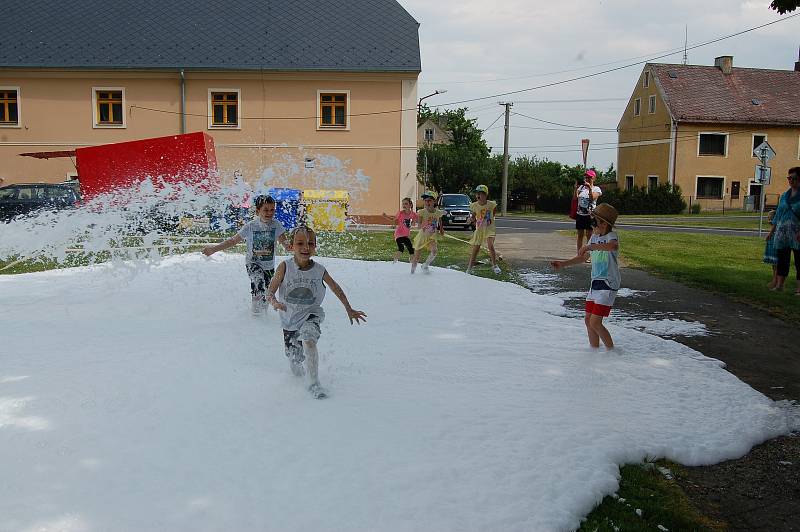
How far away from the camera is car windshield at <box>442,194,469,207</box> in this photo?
32375 millimetres

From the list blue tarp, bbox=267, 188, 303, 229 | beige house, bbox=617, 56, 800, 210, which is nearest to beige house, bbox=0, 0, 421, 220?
blue tarp, bbox=267, 188, 303, 229

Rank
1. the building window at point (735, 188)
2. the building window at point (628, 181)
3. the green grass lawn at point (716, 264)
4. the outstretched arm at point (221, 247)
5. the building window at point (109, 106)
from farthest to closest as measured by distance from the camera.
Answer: the building window at point (628, 181), the building window at point (735, 188), the building window at point (109, 106), the green grass lawn at point (716, 264), the outstretched arm at point (221, 247)

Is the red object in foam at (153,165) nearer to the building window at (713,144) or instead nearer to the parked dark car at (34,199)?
the parked dark car at (34,199)

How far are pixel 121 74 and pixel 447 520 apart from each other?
102 ft

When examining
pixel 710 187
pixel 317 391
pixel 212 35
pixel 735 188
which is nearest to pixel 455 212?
pixel 212 35

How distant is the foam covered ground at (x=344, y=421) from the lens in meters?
3.89

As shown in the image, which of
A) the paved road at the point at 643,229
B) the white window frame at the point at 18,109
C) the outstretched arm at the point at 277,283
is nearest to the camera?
the outstretched arm at the point at 277,283

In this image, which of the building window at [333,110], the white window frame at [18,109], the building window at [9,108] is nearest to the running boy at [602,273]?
the building window at [333,110]

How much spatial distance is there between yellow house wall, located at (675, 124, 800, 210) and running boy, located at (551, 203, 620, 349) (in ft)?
149

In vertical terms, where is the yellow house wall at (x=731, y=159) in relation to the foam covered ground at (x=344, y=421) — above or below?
above

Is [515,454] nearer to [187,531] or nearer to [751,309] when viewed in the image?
[187,531]

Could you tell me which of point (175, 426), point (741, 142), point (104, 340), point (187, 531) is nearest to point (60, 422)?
point (175, 426)

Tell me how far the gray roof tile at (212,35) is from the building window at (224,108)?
1.14 meters

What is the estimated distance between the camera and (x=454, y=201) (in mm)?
32750
